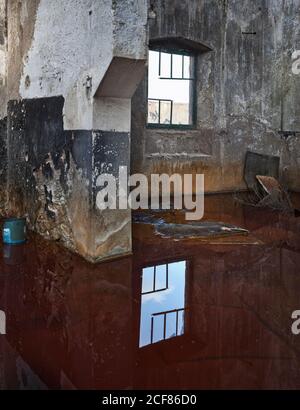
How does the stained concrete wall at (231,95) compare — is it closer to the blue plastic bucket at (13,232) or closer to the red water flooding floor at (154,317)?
the blue plastic bucket at (13,232)

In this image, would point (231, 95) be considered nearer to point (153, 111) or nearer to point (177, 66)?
point (177, 66)

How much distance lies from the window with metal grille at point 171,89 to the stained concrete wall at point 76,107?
7.90ft

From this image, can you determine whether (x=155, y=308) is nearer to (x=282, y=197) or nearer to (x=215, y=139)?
(x=282, y=197)

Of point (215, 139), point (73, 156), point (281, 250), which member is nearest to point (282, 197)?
point (215, 139)

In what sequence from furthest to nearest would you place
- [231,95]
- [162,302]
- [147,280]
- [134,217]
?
1. [231,95]
2. [134,217]
3. [147,280]
4. [162,302]

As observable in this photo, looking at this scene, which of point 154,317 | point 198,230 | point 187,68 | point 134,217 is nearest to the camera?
point 154,317

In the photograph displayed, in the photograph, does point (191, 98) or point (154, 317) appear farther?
point (191, 98)

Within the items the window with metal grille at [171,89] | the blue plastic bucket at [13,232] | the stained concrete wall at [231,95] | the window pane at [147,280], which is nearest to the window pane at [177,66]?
the window with metal grille at [171,89]

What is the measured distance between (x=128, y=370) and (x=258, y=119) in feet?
19.6

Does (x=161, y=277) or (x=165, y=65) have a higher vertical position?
(x=165, y=65)

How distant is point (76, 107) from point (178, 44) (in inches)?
145

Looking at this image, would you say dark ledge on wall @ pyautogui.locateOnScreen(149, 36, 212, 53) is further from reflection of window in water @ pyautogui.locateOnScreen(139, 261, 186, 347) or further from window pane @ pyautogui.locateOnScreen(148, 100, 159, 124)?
reflection of window in water @ pyautogui.locateOnScreen(139, 261, 186, 347)

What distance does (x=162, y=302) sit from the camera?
256 cm

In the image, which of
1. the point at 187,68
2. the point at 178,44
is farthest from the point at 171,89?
the point at 178,44
